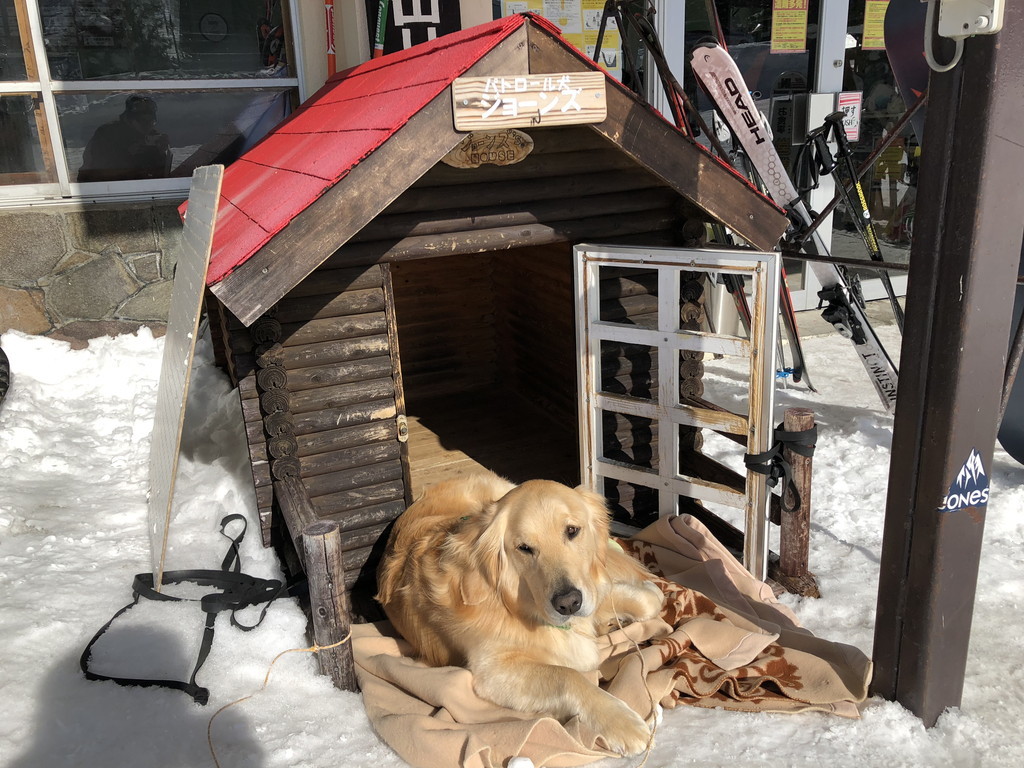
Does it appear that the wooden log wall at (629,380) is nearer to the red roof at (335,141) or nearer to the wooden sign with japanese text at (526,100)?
the wooden sign with japanese text at (526,100)

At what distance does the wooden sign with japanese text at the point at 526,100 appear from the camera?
2.95 m

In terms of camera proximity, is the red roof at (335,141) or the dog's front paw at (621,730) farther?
the red roof at (335,141)

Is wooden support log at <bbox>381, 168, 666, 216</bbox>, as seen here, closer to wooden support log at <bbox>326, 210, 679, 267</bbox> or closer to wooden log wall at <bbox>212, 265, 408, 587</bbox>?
wooden support log at <bbox>326, 210, 679, 267</bbox>

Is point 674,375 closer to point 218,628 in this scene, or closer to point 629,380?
point 629,380

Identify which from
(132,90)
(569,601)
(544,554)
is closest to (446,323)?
(132,90)

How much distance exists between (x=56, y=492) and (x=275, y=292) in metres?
2.86

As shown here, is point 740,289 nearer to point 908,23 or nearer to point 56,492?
point 908,23

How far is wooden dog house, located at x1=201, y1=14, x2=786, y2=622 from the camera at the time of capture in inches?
117

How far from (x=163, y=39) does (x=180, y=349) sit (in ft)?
13.3

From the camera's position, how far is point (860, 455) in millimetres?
5395

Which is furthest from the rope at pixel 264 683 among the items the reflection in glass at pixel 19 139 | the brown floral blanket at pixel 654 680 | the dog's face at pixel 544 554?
the reflection in glass at pixel 19 139

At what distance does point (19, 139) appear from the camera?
612 cm

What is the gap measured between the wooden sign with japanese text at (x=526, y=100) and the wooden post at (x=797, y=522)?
1696 mm

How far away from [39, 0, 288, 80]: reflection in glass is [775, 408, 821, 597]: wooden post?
5131mm
